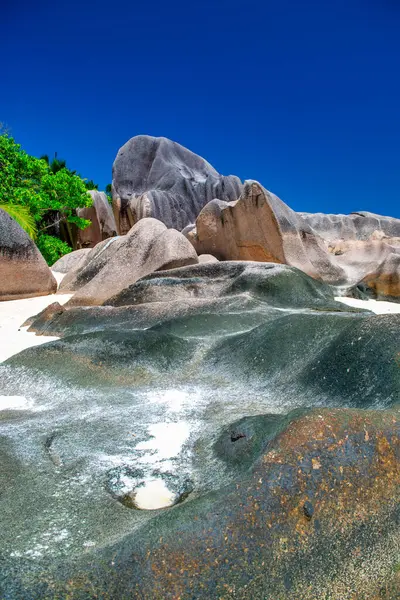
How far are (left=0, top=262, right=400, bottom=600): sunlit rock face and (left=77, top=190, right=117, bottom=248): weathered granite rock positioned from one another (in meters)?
21.4

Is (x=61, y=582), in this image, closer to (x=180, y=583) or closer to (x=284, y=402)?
(x=180, y=583)

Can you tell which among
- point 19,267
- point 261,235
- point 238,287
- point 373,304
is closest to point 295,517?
point 238,287

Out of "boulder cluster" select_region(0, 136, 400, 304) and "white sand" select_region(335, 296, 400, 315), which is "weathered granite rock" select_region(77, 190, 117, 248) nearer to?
"boulder cluster" select_region(0, 136, 400, 304)

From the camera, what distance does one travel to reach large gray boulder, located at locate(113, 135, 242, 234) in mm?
22953

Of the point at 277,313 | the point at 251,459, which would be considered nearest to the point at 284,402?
the point at 251,459

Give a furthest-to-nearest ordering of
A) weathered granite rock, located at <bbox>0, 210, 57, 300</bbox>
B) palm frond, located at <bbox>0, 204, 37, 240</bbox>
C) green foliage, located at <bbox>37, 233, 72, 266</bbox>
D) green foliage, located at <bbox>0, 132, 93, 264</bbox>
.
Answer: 1. green foliage, located at <bbox>37, 233, 72, 266</bbox>
2. green foliage, located at <bbox>0, 132, 93, 264</bbox>
3. palm frond, located at <bbox>0, 204, 37, 240</bbox>
4. weathered granite rock, located at <bbox>0, 210, 57, 300</bbox>

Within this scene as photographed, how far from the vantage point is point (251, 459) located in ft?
6.03

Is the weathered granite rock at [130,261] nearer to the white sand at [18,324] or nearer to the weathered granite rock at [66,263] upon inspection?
the white sand at [18,324]

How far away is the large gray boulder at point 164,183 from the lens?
23.0 m

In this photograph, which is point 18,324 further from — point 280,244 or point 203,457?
point 280,244

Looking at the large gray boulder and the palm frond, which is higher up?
the large gray boulder

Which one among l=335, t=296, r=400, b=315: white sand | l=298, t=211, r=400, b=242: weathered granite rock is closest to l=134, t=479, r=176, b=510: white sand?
l=335, t=296, r=400, b=315: white sand

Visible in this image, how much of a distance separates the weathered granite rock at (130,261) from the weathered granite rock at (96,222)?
51.3ft

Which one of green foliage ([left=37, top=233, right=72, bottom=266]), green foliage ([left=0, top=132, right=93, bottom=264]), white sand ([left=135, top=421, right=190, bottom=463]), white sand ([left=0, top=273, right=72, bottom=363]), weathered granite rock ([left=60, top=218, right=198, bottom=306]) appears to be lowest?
white sand ([left=135, top=421, right=190, bottom=463])
